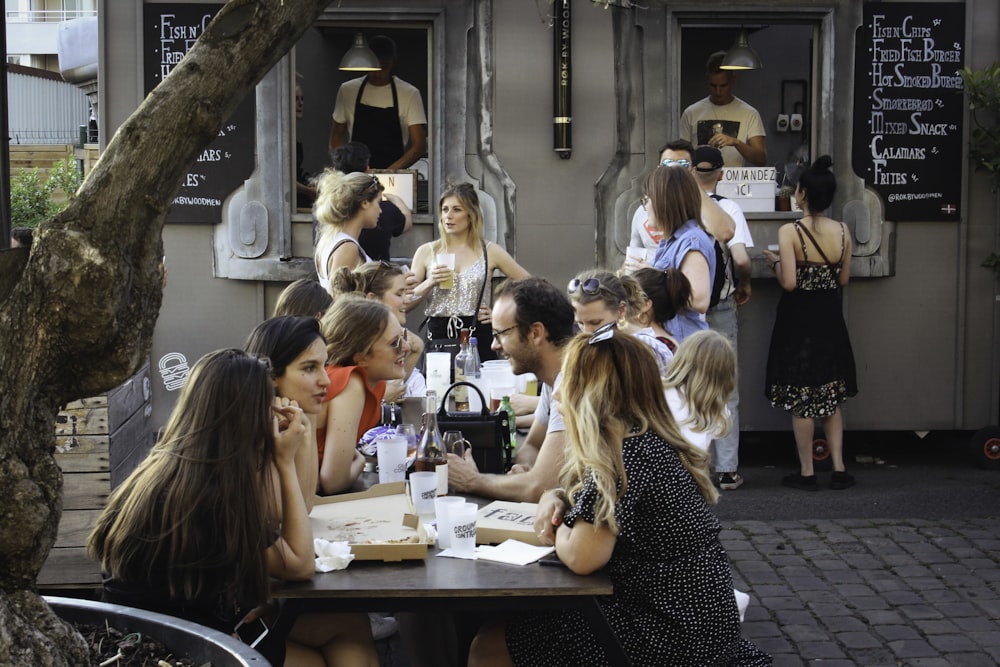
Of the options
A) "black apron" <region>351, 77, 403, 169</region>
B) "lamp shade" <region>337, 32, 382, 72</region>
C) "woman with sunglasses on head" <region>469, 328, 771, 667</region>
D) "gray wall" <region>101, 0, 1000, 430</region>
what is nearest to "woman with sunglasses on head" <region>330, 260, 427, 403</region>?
"gray wall" <region>101, 0, 1000, 430</region>

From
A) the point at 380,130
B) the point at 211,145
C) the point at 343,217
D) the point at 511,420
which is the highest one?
the point at 380,130

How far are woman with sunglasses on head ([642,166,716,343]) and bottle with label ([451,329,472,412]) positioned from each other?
1.13m

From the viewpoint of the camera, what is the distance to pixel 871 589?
618 cm

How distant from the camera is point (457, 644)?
15.4ft

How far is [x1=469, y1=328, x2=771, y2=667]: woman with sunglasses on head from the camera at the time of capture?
350cm

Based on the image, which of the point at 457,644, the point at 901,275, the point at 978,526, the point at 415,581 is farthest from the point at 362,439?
the point at 901,275

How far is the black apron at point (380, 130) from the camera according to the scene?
9805 mm

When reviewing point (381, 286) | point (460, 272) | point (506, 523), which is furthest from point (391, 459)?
point (460, 272)

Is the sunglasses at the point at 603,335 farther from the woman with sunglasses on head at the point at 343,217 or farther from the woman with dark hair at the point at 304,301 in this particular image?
the woman with sunglasses on head at the point at 343,217

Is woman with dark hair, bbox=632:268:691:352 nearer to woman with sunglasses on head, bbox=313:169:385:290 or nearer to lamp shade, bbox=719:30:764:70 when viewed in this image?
woman with sunglasses on head, bbox=313:169:385:290

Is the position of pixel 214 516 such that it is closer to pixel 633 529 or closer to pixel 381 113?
pixel 633 529

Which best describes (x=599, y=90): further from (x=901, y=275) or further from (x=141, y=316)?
(x=141, y=316)

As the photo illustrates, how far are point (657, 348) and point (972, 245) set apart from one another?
180 inches

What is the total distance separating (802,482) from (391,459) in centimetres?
445
